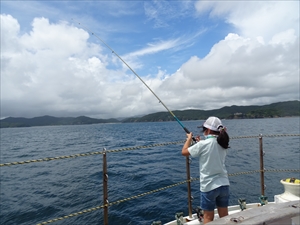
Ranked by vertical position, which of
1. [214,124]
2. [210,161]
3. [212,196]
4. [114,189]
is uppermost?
[214,124]

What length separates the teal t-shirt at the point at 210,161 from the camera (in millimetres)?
2598

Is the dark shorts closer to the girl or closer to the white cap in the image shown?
the girl

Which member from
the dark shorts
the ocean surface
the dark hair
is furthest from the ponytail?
the ocean surface

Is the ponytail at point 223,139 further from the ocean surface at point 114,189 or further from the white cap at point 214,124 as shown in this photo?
the ocean surface at point 114,189

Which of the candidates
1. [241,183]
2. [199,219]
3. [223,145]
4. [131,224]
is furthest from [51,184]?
[223,145]

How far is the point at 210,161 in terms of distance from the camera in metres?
2.61

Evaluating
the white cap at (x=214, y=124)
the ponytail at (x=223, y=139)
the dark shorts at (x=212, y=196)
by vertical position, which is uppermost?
the white cap at (x=214, y=124)

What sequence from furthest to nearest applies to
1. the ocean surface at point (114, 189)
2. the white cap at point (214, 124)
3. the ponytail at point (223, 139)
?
the ocean surface at point (114, 189) → the white cap at point (214, 124) → the ponytail at point (223, 139)

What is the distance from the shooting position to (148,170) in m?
13.4

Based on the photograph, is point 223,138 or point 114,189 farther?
point 114,189

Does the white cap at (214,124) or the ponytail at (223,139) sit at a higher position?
the white cap at (214,124)

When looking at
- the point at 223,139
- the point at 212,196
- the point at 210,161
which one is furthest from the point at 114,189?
the point at 223,139

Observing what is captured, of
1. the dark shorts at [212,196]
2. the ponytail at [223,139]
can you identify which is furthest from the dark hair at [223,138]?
the dark shorts at [212,196]

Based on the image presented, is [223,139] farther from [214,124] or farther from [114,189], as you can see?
[114,189]
